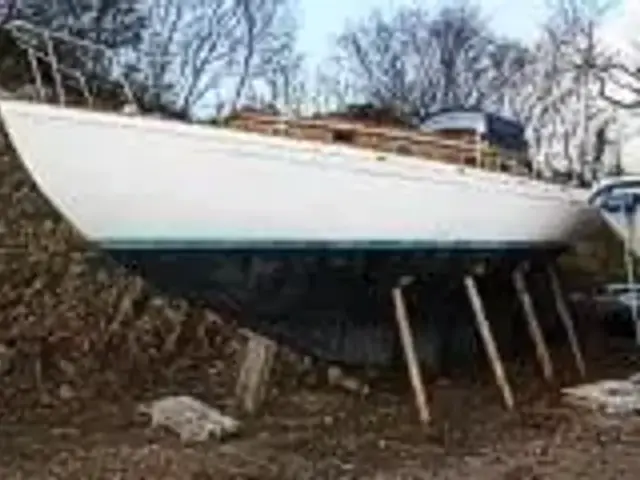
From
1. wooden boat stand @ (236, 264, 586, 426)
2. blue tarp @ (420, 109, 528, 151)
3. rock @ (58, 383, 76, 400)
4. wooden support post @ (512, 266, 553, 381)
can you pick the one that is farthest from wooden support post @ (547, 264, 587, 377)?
rock @ (58, 383, 76, 400)

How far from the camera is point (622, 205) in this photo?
53.6ft

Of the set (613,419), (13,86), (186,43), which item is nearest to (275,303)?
(613,419)

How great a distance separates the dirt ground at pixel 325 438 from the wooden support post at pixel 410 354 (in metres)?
0.14

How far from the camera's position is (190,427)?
11.4 metres

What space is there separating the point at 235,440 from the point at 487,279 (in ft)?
17.5

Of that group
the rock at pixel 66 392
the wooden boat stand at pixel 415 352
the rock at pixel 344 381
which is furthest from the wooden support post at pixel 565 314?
the rock at pixel 66 392

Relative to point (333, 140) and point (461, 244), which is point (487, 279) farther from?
Result: point (333, 140)

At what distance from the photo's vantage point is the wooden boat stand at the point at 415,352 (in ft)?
41.8

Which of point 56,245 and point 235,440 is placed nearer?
point 235,440

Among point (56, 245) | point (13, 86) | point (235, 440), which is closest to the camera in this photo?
point (235, 440)

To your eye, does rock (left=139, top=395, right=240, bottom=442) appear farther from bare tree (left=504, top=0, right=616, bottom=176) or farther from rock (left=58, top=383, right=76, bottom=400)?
bare tree (left=504, top=0, right=616, bottom=176)

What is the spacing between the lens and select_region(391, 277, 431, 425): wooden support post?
501 inches

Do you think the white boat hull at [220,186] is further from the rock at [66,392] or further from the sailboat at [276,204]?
the rock at [66,392]

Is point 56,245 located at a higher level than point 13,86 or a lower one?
lower
